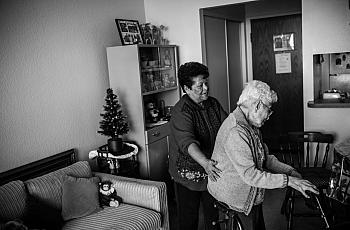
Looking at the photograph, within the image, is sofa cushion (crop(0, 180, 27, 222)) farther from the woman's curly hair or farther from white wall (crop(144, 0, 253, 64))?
white wall (crop(144, 0, 253, 64))

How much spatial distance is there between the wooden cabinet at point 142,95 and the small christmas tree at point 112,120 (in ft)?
0.73

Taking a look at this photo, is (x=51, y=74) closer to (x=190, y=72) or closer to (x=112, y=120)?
(x=112, y=120)

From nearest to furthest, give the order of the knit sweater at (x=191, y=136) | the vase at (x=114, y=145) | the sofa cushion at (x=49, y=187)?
the knit sweater at (x=191, y=136), the sofa cushion at (x=49, y=187), the vase at (x=114, y=145)

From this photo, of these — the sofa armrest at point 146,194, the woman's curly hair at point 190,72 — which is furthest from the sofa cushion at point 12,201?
the woman's curly hair at point 190,72

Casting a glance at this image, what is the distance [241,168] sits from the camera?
176 cm

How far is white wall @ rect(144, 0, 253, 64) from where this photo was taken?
437cm

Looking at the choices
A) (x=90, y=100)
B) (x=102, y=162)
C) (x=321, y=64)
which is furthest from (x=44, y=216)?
(x=321, y=64)

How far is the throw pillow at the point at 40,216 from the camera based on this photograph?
2580mm

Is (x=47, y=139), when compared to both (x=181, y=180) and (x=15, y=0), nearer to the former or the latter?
(x=15, y=0)

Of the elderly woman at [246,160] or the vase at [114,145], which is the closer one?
the elderly woman at [246,160]

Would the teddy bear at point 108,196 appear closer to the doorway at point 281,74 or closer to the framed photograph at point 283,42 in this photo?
the doorway at point 281,74

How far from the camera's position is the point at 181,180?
2.47 metres

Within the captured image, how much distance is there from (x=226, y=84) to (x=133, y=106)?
180cm

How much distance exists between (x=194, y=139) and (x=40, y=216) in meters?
1.22
